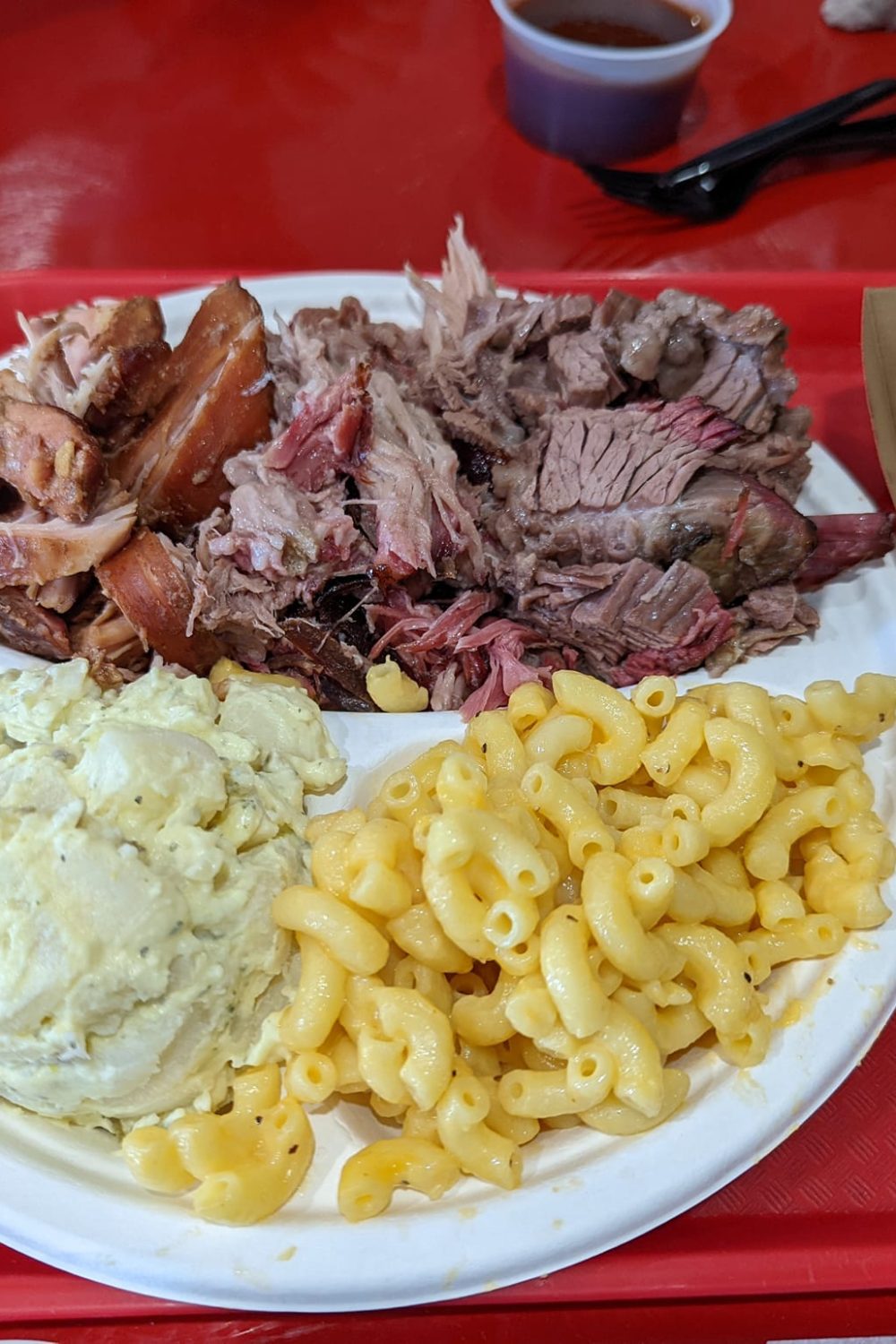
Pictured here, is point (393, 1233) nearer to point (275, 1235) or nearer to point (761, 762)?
point (275, 1235)

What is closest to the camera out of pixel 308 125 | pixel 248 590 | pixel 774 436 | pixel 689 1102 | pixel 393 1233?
pixel 393 1233

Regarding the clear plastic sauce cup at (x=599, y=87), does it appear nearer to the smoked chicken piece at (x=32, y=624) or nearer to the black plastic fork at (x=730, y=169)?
the black plastic fork at (x=730, y=169)

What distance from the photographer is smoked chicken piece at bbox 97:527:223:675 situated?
5.18ft

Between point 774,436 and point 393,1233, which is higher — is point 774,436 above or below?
above

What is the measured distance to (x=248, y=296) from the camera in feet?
5.69

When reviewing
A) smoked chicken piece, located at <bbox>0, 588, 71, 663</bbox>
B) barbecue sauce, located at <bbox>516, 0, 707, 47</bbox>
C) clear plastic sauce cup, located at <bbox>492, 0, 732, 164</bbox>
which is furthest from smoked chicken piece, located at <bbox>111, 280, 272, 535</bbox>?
barbecue sauce, located at <bbox>516, 0, 707, 47</bbox>

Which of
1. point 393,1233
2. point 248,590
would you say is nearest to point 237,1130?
point 393,1233

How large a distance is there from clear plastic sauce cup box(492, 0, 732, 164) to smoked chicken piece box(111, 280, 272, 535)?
167 centimetres

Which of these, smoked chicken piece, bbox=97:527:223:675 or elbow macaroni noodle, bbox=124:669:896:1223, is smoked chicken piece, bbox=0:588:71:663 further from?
elbow macaroni noodle, bbox=124:669:896:1223

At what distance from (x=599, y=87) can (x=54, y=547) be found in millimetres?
2283

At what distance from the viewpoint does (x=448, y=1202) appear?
3.87 ft

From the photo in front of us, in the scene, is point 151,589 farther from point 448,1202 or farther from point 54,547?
point 448,1202

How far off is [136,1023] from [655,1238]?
2.33 feet

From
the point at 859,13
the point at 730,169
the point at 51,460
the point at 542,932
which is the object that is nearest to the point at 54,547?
the point at 51,460
